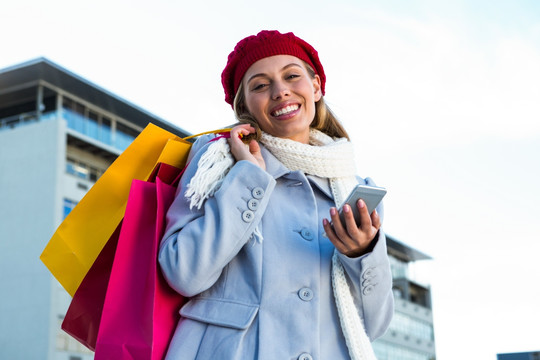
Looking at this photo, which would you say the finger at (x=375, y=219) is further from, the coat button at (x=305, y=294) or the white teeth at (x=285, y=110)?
the white teeth at (x=285, y=110)

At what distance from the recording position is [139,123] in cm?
3656

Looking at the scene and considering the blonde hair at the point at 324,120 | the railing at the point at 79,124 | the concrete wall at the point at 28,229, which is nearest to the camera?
the blonde hair at the point at 324,120

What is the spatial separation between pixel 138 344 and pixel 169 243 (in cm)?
31

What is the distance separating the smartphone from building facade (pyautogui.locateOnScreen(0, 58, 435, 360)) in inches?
1088

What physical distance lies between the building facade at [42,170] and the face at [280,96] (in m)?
27.1

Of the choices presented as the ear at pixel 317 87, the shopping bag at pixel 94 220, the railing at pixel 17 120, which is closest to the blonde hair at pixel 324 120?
the ear at pixel 317 87

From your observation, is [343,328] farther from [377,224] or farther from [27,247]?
[27,247]

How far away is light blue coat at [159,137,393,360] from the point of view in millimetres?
2258

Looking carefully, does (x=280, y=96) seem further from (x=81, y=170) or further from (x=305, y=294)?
(x=81, y=170)

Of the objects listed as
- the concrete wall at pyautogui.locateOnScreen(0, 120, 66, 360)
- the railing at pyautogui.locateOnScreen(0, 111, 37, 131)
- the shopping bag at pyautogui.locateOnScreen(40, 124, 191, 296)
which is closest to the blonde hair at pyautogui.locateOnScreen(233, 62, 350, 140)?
the shopping bag at pyautogui.locateOnScreen(40, 124, 191, 296)

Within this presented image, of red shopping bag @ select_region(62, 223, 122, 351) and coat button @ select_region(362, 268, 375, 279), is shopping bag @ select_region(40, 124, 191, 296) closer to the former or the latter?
red shopping bag @ select_region(62, 223, 122, 351)

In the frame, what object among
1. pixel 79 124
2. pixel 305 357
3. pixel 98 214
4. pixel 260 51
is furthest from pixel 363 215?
pixel 79 124

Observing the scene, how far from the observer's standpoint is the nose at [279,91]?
2.67 meters

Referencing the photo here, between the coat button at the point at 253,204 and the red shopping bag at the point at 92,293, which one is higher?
the coat button at the point at 253,204
